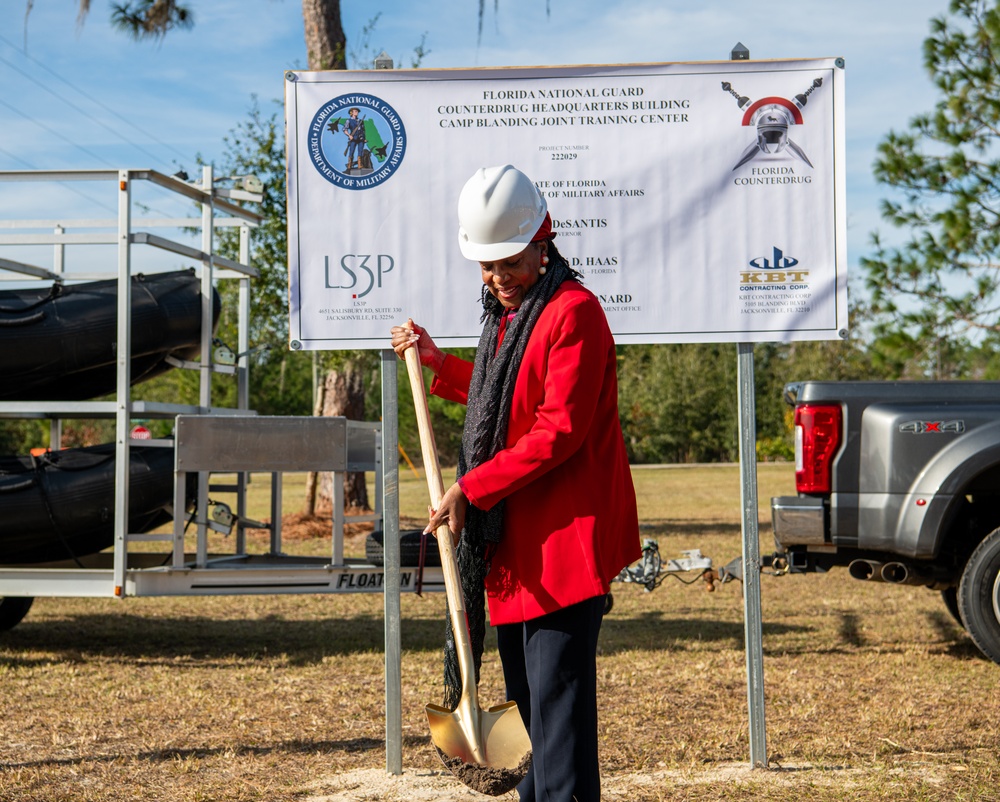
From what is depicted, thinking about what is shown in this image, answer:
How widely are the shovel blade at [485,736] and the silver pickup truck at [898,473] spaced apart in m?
3.47

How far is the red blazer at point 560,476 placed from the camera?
309cm

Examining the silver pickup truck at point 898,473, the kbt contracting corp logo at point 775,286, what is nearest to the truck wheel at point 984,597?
the silver pickup truck at point 898,473

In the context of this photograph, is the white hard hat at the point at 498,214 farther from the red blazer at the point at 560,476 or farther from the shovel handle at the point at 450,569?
the shovel handle at the point at 450,569

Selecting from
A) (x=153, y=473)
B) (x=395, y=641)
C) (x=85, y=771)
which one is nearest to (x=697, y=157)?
(x=395, y=641)

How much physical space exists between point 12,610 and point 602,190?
568cm

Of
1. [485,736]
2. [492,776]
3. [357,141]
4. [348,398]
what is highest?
[357,141]

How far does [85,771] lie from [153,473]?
2472 millimetres

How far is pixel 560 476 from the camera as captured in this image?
320cm

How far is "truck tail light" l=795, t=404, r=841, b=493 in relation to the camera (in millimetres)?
6539

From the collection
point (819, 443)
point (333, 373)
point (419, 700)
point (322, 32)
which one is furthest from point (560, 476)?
point (322, 32)

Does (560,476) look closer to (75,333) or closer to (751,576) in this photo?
(751,576)

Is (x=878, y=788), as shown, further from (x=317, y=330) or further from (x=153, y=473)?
(x=153, y=473)

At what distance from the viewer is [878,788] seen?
14.4 ft

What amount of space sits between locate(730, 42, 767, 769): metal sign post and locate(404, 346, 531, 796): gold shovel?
1.55m
